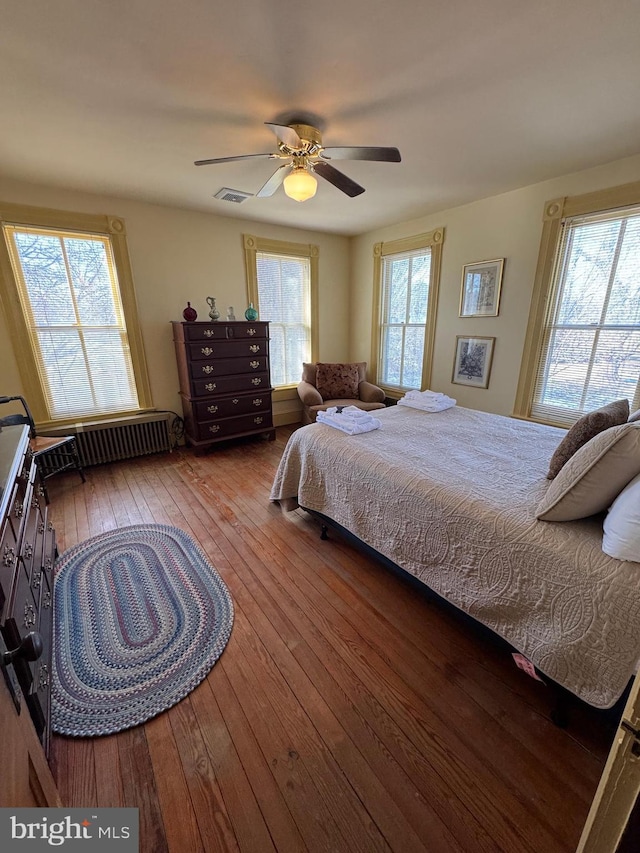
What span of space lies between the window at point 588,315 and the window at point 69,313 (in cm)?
404

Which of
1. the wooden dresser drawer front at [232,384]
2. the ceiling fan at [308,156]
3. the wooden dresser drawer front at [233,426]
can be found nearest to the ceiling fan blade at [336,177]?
the ceiling fan at [308,156]

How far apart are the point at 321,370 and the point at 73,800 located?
403 centimetres

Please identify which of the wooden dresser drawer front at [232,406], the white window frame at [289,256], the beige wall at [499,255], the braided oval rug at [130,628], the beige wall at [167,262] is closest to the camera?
the braided oval rug at [130,628]

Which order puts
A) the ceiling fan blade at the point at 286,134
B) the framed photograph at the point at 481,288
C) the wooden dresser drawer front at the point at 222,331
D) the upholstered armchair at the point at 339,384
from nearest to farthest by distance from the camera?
the ceiling fan blade at the point at 286,134, the framed photograph at the point at 481,288, the wooden dresser drawer front at the point at 222,331, the upholstered armchair at the point at 339,384

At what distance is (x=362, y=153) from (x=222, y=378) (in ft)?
8.25

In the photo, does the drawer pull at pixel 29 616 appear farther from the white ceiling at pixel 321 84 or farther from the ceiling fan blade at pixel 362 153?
the ceiling fan blade at pixel 362 153

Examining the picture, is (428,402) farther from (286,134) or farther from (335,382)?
(286,134)

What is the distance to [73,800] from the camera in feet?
3.47

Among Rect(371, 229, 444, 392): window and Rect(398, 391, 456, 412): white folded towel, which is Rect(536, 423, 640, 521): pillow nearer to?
Rect(398, 391, 456, 412): white folded towel

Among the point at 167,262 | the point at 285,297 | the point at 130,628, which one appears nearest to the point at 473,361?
the point at 285,297

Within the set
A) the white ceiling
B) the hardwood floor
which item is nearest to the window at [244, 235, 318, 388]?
the white ceiling

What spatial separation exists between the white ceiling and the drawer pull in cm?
221

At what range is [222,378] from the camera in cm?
381

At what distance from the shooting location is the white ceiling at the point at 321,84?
1357 millimetres
